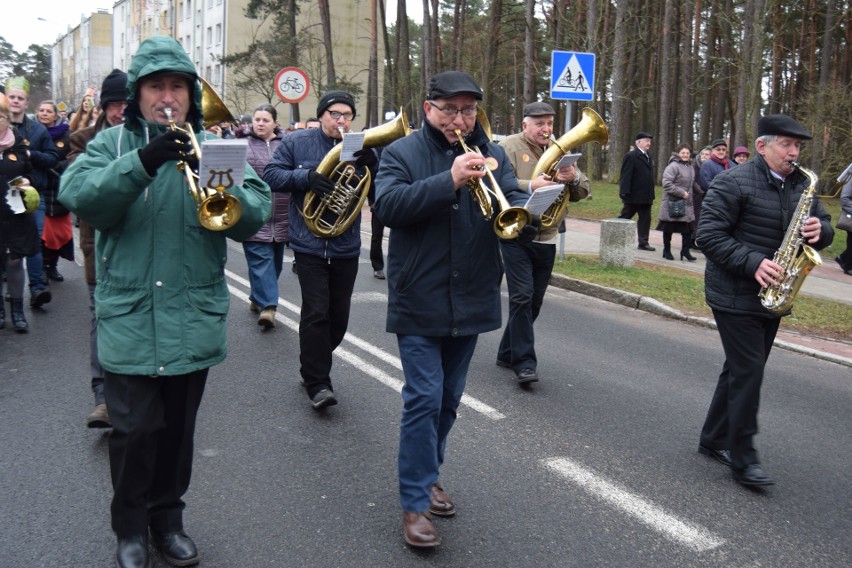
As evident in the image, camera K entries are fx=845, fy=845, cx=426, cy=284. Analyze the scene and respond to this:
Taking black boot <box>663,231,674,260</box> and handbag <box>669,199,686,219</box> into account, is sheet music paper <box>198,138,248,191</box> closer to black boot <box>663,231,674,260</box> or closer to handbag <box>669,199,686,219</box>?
handbag <box>669,199,686,219</box>

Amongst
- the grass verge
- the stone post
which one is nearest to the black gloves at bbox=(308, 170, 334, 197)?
the grass verge

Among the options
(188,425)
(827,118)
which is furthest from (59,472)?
(827,118)

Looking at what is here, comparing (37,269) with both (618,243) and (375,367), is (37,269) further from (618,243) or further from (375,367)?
(618,243)

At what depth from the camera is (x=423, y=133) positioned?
3816 mm

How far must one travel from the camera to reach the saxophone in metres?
4.49

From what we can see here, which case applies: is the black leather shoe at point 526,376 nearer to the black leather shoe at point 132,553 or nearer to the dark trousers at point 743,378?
the dark trousers at point 743,378

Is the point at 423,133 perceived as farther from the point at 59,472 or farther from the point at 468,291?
the point at 59,472

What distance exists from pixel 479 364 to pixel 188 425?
3794 millimetres

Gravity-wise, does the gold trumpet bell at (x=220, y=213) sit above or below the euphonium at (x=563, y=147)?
below

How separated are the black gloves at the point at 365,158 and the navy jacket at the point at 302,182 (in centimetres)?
36

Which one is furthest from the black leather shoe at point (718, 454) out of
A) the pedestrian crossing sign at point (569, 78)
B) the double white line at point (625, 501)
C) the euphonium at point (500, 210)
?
the pedestrian crossing sign at point (569, 78)

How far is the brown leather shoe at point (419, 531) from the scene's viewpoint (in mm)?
3625

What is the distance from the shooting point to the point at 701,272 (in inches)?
504

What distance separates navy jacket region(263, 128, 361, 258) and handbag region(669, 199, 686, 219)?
9043 millimetres
